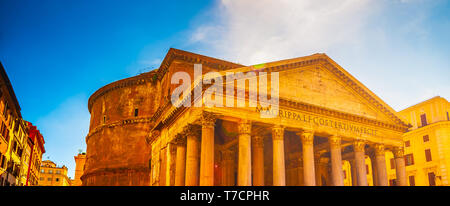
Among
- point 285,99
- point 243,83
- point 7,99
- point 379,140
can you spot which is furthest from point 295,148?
point 7,99

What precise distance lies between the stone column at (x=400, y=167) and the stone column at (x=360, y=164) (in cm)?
313

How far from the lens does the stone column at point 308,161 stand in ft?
61.3

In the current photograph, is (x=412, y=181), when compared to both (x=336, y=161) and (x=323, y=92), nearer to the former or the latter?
(x=336, y=161)

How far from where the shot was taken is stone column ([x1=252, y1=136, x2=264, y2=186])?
19906 mm

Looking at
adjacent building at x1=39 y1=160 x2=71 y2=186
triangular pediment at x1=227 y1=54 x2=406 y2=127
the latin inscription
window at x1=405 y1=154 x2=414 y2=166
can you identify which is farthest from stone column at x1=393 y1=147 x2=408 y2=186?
adjacent building at x1=39 y1=160 x2=71 y2=186

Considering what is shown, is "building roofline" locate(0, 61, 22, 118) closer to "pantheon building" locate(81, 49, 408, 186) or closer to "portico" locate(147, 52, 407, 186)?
"pantheon building" locate(81, 49, 408, 186)

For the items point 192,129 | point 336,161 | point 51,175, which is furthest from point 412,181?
point 51,175

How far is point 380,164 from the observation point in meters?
22.0

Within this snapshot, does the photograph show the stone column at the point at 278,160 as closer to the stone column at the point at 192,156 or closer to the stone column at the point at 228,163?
the stone column at the point at 192,156

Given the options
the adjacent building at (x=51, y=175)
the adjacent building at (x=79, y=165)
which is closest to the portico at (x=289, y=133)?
the adjacent building at (x=79, y=165)

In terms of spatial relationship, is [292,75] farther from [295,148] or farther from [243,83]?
[295,148]

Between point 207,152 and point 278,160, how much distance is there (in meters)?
3.71

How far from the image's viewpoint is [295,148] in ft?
81.1
